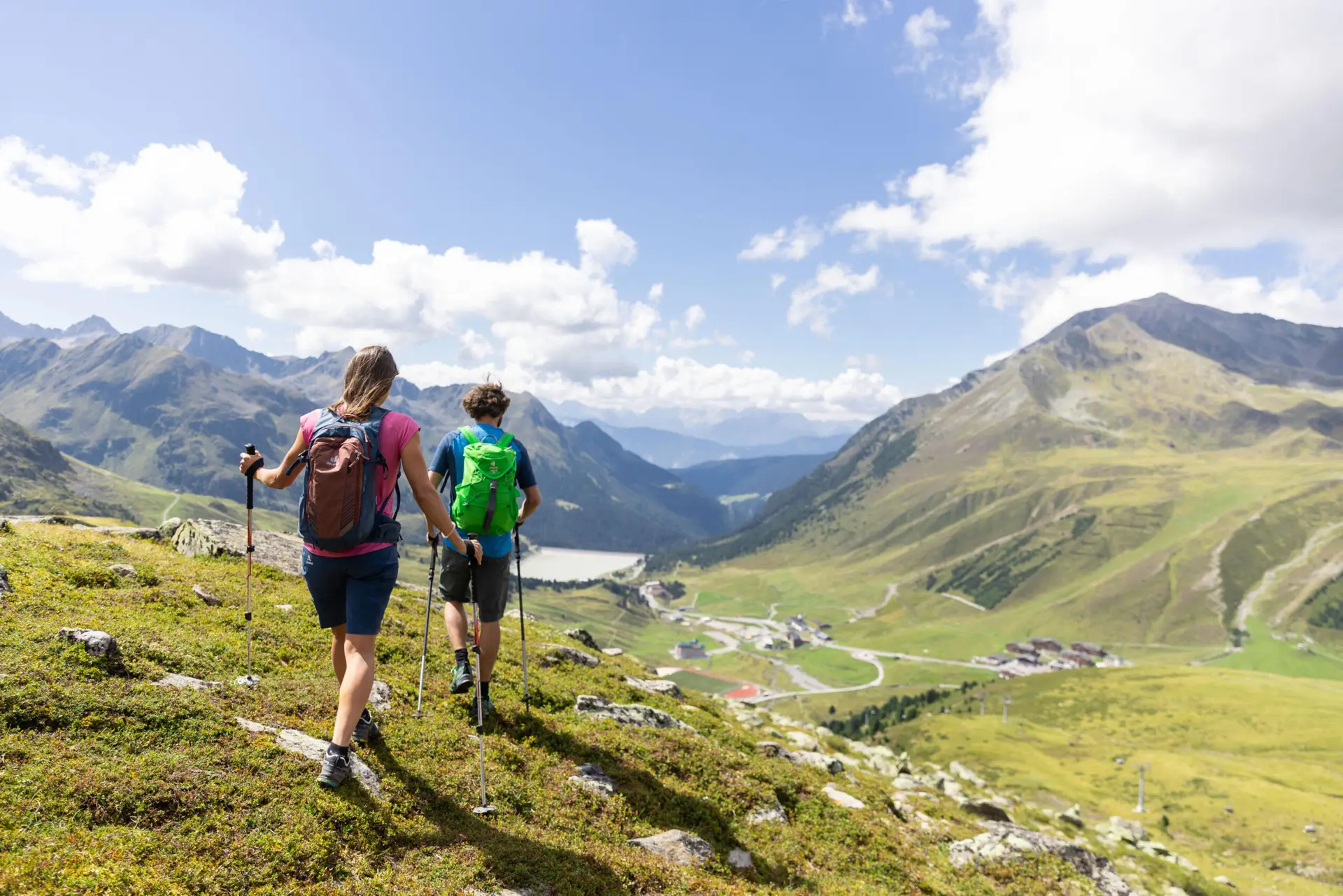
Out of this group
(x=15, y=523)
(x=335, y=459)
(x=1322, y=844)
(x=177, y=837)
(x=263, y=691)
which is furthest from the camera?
(x=1322, y=844)

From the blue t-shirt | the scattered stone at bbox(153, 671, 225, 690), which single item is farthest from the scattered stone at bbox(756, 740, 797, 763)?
the scattered stone at bbox(153, 671, 225, 690)

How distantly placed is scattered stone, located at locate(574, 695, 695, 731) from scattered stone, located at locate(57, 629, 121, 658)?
8.58 m

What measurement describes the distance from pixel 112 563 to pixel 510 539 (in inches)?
445

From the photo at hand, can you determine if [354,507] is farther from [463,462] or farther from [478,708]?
[478,708]

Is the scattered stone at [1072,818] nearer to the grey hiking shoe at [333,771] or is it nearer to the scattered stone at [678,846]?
the scattered stone at [678,846]

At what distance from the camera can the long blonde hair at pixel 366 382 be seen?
8609 millimetres

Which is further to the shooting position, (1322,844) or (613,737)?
(1322,844)

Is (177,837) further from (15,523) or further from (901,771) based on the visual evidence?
(901,771)

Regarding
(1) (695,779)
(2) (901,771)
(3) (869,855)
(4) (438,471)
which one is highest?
(4) (438,471)

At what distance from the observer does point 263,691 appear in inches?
415

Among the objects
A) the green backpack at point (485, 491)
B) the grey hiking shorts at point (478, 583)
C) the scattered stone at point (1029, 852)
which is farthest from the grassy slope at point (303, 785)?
the green backpack at point (485, 491)

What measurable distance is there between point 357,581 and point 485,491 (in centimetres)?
268


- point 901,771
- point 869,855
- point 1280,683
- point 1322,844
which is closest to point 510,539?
point 869,855

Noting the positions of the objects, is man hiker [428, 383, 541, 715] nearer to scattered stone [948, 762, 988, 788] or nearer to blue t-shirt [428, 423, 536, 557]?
blue t-shirt [428, 423, 536, 557]
